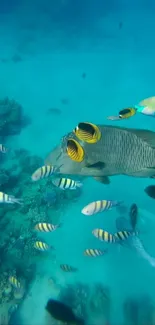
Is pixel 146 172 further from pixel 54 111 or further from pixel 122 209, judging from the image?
pixel 54 111

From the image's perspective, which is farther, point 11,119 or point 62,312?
point 11,119

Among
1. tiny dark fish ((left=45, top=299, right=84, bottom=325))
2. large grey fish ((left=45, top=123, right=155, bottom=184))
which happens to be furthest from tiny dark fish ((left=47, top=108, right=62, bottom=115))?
tiny dark fish ((left=45, top=299, right=84, bottom=325))

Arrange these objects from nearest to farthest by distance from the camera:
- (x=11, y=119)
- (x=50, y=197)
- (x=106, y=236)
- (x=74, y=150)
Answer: (x=74, y=150) → (x=106, y=236) → (x=50, y=197) → (x=11, y=119)

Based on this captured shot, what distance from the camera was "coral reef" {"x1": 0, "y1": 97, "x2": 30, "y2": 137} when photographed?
43.6ft

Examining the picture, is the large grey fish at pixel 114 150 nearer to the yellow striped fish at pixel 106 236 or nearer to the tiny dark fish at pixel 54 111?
the yellow striped fish at pixel 106 236

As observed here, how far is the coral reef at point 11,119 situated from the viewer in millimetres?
13302

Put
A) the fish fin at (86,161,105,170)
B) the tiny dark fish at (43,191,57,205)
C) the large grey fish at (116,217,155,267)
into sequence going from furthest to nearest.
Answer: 1. the tiny dark fish at (43,191,57,205)
2. the large grey fish at (116,217,155,267)
3. the fish fin at (86,161,105,170)

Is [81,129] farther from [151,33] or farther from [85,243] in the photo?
[151,33]

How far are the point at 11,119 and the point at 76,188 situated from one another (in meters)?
6.11

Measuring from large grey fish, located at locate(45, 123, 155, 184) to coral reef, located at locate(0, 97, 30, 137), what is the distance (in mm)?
10968

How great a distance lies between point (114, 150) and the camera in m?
2.61

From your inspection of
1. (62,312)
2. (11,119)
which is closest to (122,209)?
(62,312)

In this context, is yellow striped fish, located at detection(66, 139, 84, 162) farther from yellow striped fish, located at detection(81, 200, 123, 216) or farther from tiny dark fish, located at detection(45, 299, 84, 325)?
yellow striped fish, located at detection(81, 200, 123, 216)

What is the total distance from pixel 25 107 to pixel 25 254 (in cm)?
1024
